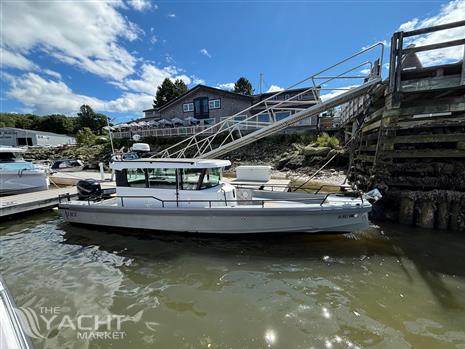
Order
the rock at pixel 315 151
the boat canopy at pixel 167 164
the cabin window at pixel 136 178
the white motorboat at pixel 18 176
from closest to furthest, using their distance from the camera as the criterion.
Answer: the boat canopy at pixel 167 164, the cabin window at pixel 136 178, the white motorboat at pixel 18 176, the rock at pixel 315 151

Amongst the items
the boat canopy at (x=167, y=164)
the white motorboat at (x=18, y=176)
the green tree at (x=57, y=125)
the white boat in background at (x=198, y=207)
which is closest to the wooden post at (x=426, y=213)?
the white boat in background at (x=198, y=207)

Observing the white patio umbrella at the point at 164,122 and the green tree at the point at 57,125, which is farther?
the green tree at the point at 57,125

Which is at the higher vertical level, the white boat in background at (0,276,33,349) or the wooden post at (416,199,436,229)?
the white boat in background at (0,276,33,349)

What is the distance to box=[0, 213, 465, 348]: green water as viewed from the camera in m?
3.00

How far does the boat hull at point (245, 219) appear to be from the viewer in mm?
5348

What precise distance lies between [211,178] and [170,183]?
3.58ft

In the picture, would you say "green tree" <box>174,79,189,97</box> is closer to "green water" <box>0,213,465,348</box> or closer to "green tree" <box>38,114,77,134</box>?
"green tree" <box>38,114,77,134</box>

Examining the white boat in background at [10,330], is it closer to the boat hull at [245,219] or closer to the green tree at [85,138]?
the boat hull at [245,219]

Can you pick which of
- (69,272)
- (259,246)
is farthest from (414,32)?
(69,272)

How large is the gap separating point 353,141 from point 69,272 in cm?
920

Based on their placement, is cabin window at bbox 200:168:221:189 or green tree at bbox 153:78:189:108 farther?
green tree at bbox 153:78:189:108

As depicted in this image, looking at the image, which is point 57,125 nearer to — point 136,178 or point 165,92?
point 165,92

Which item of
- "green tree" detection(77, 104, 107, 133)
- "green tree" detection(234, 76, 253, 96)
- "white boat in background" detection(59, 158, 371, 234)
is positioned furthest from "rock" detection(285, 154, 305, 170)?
"green tree" detection(77, 104, 107, 133)

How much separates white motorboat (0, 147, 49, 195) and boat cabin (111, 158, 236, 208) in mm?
8133
